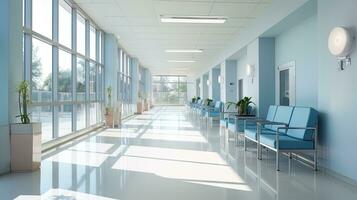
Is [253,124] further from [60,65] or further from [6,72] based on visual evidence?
[6,72]

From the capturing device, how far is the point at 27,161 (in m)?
4.18

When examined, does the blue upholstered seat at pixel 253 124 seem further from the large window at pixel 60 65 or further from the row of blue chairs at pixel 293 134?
the large window at pixel 60 65

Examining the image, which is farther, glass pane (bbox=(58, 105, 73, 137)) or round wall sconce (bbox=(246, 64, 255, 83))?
round wall sconce (bbox=(246, 64, 255, 83))

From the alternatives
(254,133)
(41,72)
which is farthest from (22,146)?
(254,133)

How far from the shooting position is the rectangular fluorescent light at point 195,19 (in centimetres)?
734

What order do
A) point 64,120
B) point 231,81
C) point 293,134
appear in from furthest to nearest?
point 231,81
point 64,120
point 293,134

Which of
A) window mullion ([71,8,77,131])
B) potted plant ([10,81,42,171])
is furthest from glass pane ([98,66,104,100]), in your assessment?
potted plant ([10,81,42,171])

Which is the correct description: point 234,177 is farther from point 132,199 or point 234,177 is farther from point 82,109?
point 82,109

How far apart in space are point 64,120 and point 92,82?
2445 millimetres

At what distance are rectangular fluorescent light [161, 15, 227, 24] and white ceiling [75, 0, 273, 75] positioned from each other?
0.62ft

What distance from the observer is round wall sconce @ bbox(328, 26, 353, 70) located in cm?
358

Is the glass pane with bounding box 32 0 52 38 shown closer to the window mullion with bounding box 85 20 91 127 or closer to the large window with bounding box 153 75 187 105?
the window mullion with bounding box 85 20 91 127

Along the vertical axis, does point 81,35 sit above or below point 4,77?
above

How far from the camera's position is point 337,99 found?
12.8 ft
